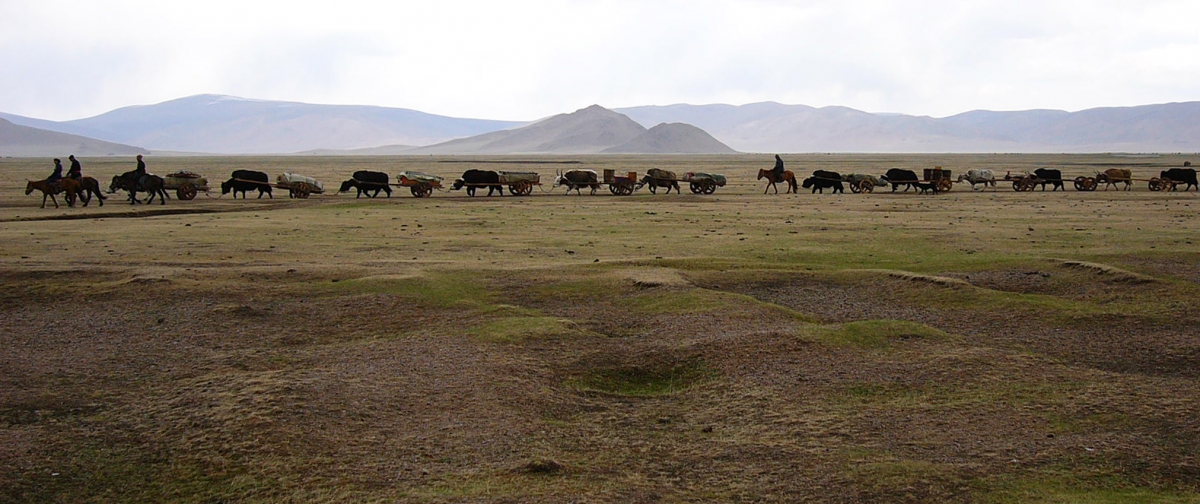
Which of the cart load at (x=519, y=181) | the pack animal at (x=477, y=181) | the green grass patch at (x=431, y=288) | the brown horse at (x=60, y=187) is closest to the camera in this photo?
the green grass patch at (x=431, y=288)

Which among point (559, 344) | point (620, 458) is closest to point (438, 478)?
point (620, 458)

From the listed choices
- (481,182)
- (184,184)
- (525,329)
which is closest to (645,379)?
(525,329)

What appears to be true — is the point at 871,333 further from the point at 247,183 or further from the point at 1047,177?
the point at 1047,177

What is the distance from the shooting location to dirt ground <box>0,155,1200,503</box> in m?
5.85

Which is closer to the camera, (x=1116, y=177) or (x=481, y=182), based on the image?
(x=481, y=182)

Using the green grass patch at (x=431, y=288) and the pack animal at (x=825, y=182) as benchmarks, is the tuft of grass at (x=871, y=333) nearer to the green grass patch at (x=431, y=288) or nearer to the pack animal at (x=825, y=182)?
the green grass patch at (x=431, y=288)

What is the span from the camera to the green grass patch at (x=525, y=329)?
9438mm

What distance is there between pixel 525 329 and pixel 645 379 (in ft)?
5.97

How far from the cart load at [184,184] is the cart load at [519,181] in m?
10.4

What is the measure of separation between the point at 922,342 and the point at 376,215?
18.5m

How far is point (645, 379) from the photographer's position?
8320 millimetres

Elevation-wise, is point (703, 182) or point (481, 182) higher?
point (481, 182)

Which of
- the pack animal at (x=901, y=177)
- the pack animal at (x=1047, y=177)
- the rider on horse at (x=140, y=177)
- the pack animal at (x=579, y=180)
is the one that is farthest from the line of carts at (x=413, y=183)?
the pack animal at (x=1047, y=177)

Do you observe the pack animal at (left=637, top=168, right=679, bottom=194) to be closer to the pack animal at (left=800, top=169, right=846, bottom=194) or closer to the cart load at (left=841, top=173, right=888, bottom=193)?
the pack animal at (left=800, top=169, right=846, bottom=194)
